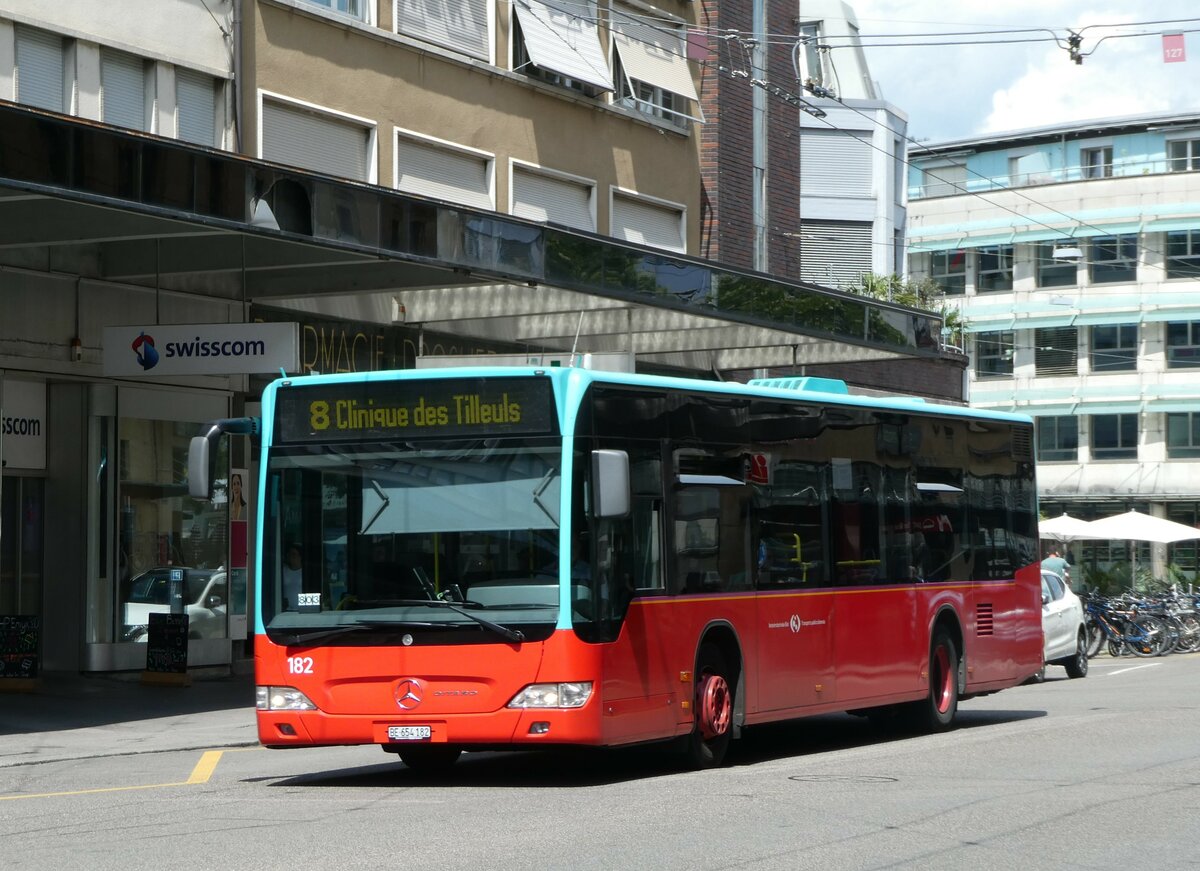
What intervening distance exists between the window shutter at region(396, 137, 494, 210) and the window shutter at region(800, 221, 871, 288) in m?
27.0

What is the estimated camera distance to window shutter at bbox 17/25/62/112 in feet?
66.5

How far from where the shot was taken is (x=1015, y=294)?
6881 cm

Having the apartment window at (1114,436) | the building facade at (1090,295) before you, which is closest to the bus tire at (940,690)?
the building facade at (1090,295)

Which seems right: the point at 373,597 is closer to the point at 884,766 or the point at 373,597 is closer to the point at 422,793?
the point at 422,793

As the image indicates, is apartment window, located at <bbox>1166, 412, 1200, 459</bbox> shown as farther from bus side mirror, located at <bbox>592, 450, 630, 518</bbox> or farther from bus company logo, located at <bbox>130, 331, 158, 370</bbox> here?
bus side mirror, located at <bbox>592, 450, 630, 518</bbox>

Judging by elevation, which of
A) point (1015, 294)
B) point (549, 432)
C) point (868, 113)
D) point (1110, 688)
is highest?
point (868, 113)

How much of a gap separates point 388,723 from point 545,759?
2837 mm

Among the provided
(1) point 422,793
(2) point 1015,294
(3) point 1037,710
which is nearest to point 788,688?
(1) point 422,793

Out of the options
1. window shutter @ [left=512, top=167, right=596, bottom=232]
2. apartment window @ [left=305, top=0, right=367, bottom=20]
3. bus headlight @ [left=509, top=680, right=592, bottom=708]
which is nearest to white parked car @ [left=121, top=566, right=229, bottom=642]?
apartment window @ [left=305, top=0, right=367, bottom=20]

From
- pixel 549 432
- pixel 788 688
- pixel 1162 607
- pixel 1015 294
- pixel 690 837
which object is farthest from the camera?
pixel 1015 294

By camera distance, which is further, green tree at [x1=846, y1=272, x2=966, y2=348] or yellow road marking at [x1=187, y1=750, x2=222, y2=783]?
green tree at [x1=846, y1=272, x2=966, y2=348]

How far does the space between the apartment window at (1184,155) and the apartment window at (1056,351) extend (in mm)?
6622

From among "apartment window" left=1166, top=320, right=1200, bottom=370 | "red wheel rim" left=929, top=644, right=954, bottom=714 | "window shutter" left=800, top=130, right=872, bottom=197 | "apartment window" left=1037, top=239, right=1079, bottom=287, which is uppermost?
"window shutter" left=800, top=130, right=872, bottom=197

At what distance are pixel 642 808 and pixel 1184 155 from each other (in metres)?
60.5
